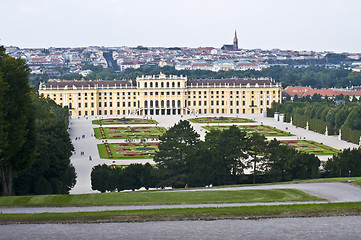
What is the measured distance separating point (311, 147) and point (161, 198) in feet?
133

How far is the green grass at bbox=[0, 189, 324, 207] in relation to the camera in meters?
23.2

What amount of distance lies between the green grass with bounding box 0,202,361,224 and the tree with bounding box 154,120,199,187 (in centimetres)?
1968

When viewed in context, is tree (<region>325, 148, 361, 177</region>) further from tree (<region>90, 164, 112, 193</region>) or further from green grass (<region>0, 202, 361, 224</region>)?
green grass (<region>0, 202, 361, 224</region>)

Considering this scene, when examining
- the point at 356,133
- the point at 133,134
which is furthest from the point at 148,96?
the point at 356,133

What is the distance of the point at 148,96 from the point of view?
112188 mm

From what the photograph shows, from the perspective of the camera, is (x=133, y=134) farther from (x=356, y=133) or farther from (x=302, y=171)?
(x=302, y=171)

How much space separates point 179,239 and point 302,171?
2486 centimetres

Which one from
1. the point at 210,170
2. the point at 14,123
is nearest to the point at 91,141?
the point at 210,170

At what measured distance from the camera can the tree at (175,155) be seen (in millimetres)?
40188

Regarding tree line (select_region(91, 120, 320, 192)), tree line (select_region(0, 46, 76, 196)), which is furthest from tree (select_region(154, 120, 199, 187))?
tree line (select_region(0, 46, 76, 196))

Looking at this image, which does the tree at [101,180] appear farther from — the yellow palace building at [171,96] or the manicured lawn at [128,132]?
the yellow palace building at [171,96]

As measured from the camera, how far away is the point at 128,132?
7925 centimetres

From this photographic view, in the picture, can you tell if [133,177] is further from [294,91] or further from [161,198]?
[294,91]

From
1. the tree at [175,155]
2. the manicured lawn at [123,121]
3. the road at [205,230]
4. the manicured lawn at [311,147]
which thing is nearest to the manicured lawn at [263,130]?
the manicured lawn at [311,147]
